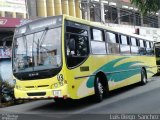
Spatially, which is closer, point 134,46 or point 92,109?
point 92,109

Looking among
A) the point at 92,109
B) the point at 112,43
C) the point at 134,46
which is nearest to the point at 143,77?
the point at 134,46

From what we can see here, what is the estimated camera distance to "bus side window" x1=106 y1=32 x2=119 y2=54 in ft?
54.1

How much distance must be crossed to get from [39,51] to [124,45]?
268 inches

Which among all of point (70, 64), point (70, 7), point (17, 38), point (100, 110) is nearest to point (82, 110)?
point (100, 110)

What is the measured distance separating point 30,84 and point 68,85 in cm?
138

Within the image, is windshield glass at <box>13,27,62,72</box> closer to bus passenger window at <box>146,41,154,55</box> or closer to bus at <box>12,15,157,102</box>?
bus at <box>12,15,157,102</box>

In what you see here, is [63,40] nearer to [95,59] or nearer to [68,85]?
[68,85]

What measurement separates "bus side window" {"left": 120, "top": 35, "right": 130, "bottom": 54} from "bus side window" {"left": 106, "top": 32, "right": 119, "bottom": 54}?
71cm

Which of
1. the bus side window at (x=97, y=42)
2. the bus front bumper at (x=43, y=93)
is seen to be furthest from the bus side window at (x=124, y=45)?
the bus front bumper at (x=43, y=93)

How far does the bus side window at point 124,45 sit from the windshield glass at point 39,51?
19.5ft

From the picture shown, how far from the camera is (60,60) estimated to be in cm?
1243

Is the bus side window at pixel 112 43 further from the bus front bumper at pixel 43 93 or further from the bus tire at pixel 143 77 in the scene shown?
the bus front bumper at pixel 43 93

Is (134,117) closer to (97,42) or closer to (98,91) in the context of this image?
(98,91)

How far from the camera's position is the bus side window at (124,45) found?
1831 centimetres
